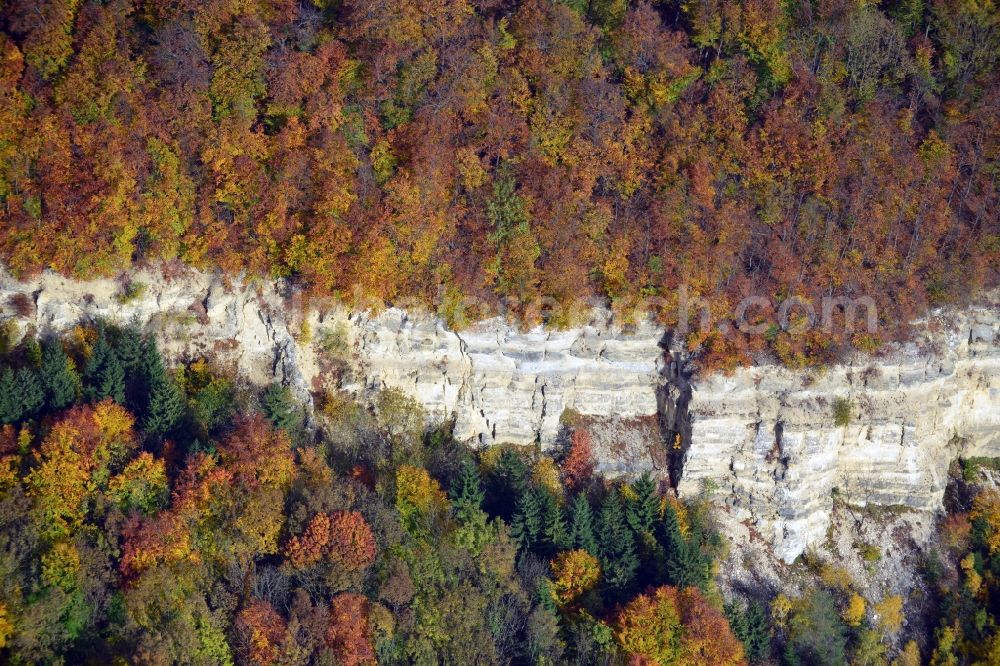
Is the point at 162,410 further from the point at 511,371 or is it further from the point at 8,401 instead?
the point at 511,371

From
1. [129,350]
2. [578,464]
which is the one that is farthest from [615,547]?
[129,350]

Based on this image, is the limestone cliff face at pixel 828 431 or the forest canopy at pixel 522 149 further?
the limestone cliff face at pixel 828 431

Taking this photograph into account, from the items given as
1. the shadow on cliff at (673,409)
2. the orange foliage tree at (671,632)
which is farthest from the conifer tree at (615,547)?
the shadow on cliff at (673,409)

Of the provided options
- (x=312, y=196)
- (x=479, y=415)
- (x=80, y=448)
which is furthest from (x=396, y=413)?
(x=80, y=448)

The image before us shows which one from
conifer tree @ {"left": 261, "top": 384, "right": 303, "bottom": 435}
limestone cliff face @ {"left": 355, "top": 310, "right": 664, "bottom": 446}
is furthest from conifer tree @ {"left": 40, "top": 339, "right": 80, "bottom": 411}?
limestone cliff face @ {"left": 355, "top": 310, "right": 664, "bottom": 446}

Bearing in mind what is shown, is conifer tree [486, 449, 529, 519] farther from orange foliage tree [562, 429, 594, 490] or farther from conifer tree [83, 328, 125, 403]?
conifer tree [83, 328, 125, 403]

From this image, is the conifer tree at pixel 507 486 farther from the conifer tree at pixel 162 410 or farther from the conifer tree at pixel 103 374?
the conifer tree at pixel 103 374
